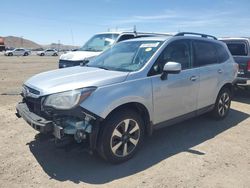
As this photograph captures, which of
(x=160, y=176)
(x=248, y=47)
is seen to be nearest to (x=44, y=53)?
(x=248, y=47)

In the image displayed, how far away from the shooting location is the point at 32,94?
419 cm

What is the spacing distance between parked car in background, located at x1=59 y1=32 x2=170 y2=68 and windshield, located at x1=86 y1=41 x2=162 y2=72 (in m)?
4.05

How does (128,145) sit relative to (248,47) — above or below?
below

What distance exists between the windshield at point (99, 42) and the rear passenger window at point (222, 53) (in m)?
4.66

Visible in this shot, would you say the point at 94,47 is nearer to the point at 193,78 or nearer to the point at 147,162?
the point at 193,78

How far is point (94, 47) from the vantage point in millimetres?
10375

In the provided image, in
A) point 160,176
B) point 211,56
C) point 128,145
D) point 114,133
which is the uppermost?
point 211,56

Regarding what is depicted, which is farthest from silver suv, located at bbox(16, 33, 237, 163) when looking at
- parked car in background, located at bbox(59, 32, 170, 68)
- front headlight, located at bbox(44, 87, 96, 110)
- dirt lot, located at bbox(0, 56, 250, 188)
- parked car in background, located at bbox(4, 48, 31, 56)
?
parked car in background, located at bbox(4, 48, 31, 56)

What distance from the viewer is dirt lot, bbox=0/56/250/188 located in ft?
12.3

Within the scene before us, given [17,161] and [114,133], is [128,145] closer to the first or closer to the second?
[114,133]

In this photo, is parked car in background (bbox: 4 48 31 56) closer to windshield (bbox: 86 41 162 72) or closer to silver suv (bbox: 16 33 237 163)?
windshield (bbox: 86 41 162 72)

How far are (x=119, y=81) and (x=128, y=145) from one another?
0.97 meters

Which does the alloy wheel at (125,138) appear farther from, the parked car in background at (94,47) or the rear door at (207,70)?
the parked car in background at (94,47)

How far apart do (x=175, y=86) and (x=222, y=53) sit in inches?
85.4
